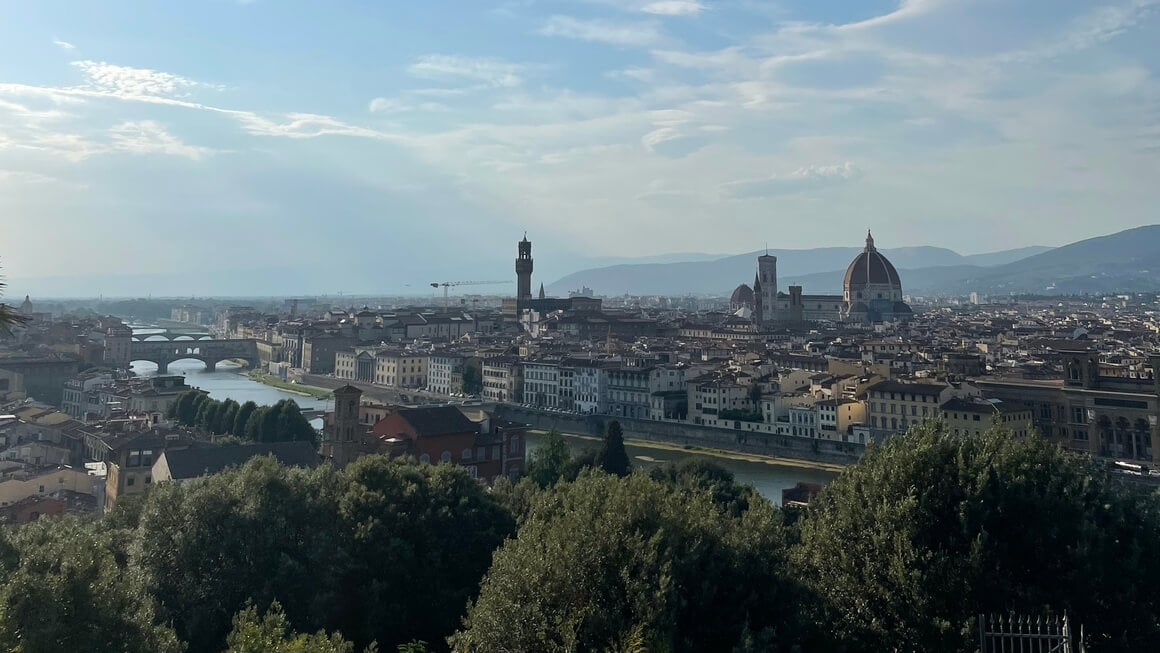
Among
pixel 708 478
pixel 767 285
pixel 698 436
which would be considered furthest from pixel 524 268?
pixel 708 478

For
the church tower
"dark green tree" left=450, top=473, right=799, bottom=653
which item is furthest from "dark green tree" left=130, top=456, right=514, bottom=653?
the church tower

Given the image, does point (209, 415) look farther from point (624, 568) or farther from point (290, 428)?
point (624, 568)

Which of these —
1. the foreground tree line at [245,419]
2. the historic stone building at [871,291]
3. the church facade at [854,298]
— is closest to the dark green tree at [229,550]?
the foreground tree line at [245,419]

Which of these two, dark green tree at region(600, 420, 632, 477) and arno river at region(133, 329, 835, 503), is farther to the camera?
arno river at region(133, 329, 835, 503)

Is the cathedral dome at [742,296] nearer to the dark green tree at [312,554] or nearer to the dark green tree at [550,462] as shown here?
the dark green tree at [550,462]

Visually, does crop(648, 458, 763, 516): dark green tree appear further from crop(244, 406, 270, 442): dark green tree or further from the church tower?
crop(244, 406, 270, 442): dark green tree

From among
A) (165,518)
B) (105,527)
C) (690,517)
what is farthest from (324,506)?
(690,517)
